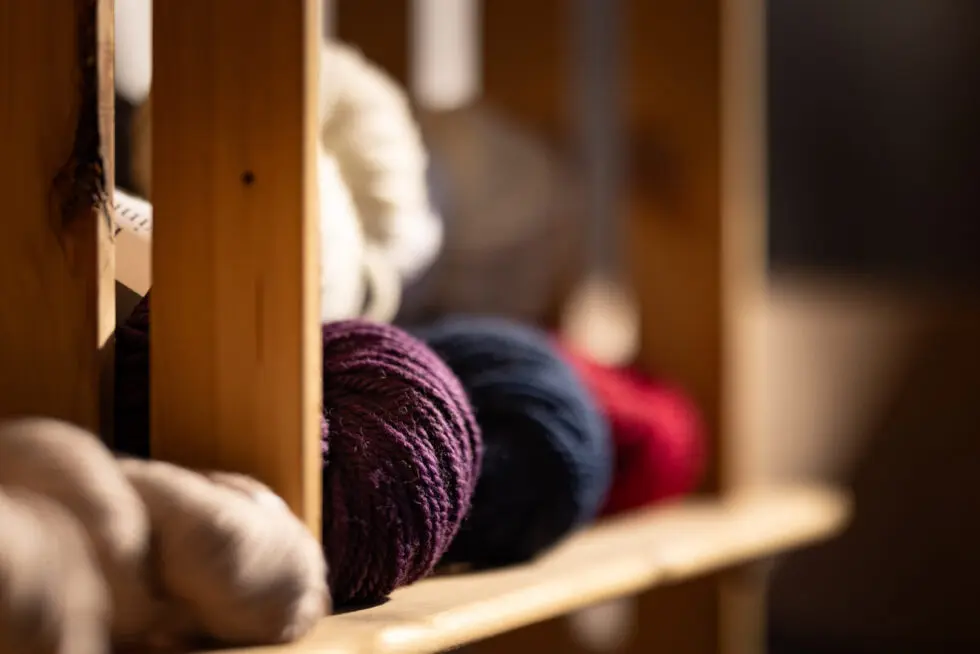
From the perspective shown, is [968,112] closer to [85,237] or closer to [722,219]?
[722,219]

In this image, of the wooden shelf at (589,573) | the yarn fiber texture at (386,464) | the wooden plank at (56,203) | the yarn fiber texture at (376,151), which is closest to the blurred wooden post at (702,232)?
the wooden shelf at (589,573)

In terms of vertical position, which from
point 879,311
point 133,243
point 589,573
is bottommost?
point 879,311

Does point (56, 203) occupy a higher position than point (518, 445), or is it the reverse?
point (56, 203)

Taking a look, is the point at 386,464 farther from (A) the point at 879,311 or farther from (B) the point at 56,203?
(A) the point at 879,311

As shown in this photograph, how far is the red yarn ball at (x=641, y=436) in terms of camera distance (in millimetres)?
692

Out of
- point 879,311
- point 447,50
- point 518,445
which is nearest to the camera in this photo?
point 518,445

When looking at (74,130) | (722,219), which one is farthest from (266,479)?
(722,219)

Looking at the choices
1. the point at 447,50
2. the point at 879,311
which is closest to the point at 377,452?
the point at 447,50

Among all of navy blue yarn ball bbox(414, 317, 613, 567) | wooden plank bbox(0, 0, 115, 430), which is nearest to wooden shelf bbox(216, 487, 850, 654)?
navy blue yarn ball bbox(414, 317, 613, 567)

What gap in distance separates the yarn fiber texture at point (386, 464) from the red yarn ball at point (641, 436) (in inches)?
9.0

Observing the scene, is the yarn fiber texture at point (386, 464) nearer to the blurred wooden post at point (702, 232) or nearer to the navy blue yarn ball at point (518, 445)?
the navy blue yarn ball at point (518, 445)

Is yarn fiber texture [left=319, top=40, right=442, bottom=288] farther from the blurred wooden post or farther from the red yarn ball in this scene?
the blurred wooden post

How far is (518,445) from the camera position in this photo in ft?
1.78

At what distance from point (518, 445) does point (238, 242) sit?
18cm
